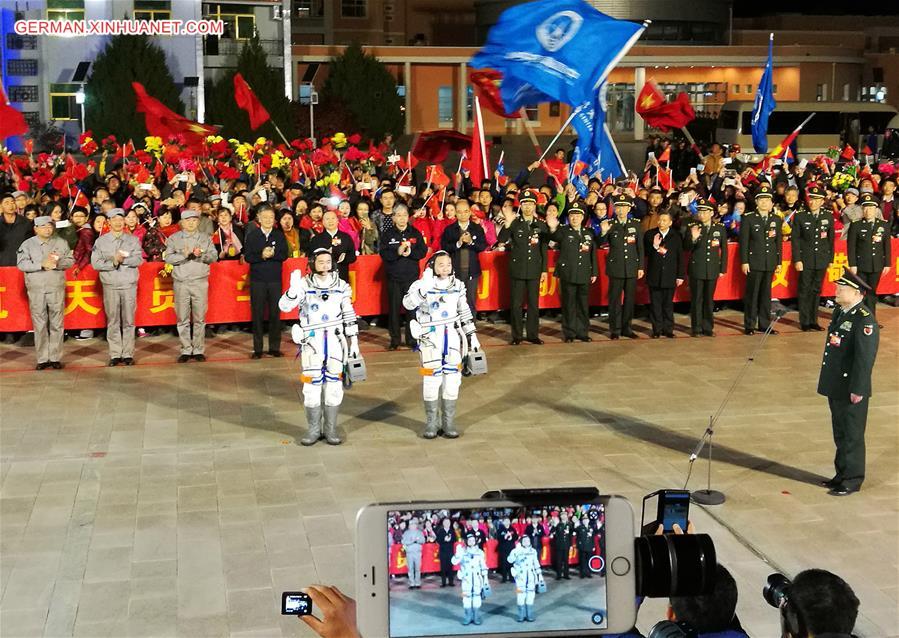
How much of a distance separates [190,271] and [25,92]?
3153cm

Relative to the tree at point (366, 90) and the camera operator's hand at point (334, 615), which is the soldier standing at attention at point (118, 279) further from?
the tree at point (366, 90)

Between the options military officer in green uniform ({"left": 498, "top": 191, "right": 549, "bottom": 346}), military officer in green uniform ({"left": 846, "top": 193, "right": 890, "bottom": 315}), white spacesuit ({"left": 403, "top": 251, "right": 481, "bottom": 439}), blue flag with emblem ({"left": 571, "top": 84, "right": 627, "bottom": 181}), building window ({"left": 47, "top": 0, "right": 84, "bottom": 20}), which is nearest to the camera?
white spacesuit ({"left": 403, "top": 251, "right": 481, "bottom": 439})

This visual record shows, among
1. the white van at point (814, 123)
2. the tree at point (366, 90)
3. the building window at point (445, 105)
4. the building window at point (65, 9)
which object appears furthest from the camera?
the building window at point (445, 105)

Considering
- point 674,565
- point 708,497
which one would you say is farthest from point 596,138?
point 674,565

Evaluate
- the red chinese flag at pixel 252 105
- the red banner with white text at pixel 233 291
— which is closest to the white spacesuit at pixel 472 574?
the red banner with white text at pixel 233 291

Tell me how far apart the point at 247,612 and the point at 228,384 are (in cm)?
607

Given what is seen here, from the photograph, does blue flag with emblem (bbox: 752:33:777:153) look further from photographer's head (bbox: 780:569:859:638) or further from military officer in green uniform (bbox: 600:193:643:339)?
photographer's head (bbox: 780:569:859:638)

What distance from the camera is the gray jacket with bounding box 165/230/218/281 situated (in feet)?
46.0

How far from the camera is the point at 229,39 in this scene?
4525cm

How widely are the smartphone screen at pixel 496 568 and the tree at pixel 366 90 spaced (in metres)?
42.4

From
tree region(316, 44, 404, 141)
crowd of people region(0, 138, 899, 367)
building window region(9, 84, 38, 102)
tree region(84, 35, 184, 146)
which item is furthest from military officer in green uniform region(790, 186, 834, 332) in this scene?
building window region(9, 84, 38, 102)

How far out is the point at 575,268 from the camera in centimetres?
1521

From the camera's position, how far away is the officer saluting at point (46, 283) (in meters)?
13.7

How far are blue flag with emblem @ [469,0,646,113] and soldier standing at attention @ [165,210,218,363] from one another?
13.7 ft
